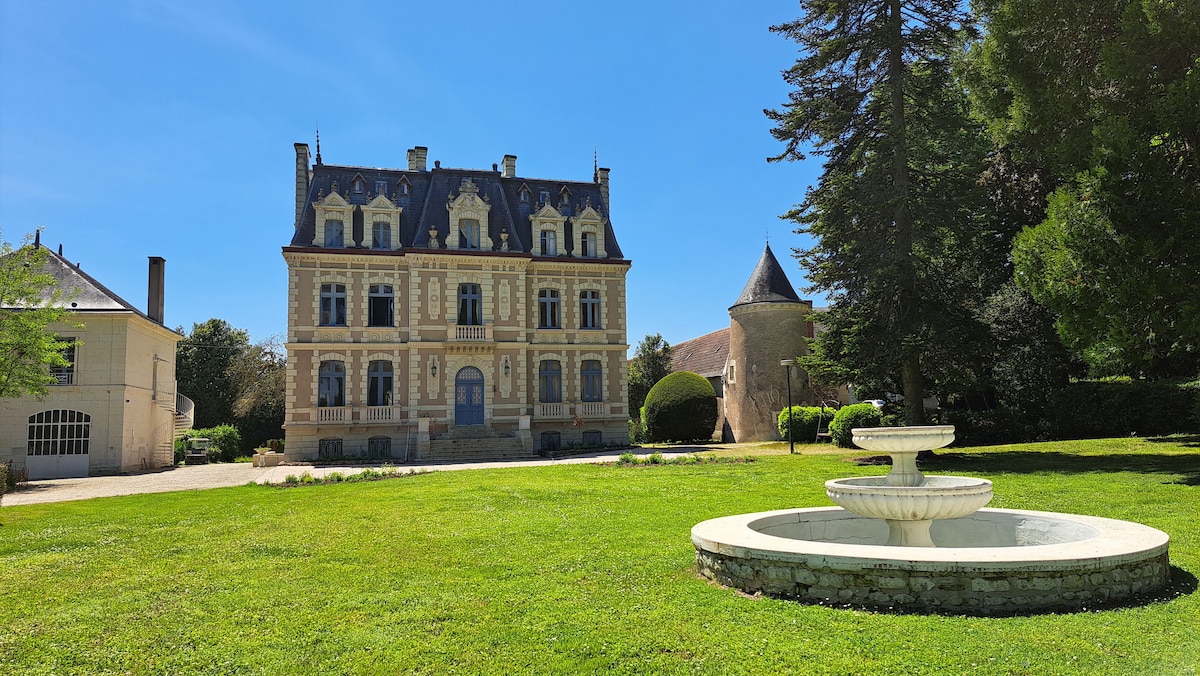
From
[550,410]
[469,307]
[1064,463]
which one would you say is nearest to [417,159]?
[469,307]

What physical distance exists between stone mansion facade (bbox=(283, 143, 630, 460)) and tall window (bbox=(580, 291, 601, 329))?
6 centimetres

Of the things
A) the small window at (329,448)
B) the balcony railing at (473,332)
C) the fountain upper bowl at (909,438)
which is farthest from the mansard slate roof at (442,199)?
the fountain upper bowl at (909,438)

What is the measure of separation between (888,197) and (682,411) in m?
15.9

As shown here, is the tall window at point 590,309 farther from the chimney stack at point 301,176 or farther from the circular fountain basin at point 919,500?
the circular fountain basin at point 919,500

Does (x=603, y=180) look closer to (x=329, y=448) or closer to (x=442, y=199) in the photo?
(x=442, y=199)

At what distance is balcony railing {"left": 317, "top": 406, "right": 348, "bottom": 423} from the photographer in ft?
93.6

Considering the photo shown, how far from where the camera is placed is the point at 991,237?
25172 millimetres

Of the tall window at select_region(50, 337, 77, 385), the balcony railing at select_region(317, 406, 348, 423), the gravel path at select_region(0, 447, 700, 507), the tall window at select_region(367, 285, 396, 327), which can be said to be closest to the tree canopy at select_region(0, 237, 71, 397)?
the gravel path at select_region(0, 447, 700, 507)

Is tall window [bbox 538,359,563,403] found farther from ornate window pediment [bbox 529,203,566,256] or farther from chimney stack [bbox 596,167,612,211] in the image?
chimney stack [bbox 596,167,612,211]

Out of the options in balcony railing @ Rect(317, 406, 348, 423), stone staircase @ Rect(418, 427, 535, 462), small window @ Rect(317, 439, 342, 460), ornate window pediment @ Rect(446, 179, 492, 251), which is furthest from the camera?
ornate window pediment @ Rect(446, 179, 492, 251)

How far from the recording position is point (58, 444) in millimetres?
25594

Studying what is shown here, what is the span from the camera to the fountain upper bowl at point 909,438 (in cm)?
779

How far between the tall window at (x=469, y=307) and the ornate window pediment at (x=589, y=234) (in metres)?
4.87

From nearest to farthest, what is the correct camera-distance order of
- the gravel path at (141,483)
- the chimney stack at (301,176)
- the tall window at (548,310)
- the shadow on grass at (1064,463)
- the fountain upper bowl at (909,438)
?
the fountain upper bowl at (909,438) → the shadow on grass at (1064,463) → the gravel path at (141,483) → the chimney stack at (301,176) → the tall window at (548,310)
